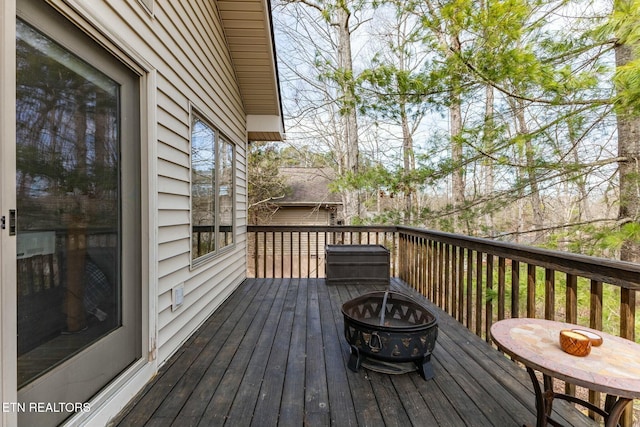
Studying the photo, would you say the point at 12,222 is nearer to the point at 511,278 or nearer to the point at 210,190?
the point at 210,190

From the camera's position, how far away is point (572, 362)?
3.72 feet

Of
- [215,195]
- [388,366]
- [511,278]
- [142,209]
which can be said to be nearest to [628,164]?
[511,278]

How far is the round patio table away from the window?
2.54 m

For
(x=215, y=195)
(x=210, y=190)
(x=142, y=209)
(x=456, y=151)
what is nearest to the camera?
(x=142, y=209)

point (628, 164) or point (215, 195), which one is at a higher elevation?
point (628, 164)

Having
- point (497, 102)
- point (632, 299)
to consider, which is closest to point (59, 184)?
point (632, 299)

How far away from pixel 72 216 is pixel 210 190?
192 centimetres

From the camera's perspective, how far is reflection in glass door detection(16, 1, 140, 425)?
124cm

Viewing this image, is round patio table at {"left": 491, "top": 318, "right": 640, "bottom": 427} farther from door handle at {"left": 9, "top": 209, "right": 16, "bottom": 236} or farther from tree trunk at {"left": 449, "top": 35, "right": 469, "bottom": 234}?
tree trunk at {"left": 449, "top": 35, "right": 469, "bottom": 234}

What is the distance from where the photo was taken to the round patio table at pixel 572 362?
1.02 m

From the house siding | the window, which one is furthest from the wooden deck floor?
the window

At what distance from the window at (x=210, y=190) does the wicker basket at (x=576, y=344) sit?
106 inches

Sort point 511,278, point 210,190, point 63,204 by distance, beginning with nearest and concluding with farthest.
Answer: point 63,204 < point 511,278 < point 210,190

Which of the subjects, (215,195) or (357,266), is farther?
(357,266)
